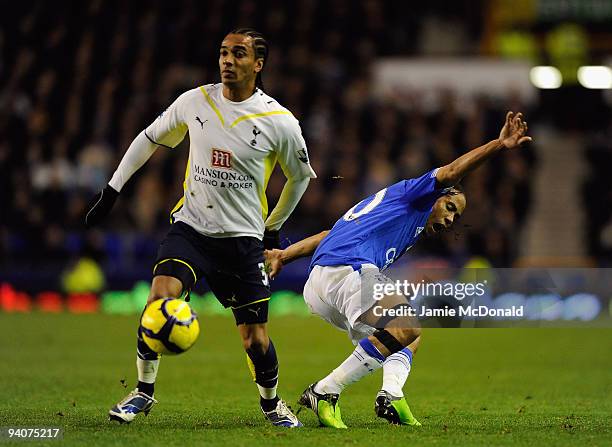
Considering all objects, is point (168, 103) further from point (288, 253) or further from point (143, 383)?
point (143, 383)

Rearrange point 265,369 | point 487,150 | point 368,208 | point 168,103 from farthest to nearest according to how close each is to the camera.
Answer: point 168,103, point 368,208, point 265,369, point 487,150

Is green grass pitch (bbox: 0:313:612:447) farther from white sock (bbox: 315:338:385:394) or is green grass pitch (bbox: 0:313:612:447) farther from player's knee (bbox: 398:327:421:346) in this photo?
player's knee (bbox: 398:327:421:346)

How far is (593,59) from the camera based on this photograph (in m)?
24.5

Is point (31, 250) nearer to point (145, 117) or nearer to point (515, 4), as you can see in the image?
point (145, 117)

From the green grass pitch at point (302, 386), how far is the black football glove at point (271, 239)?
1160 mm

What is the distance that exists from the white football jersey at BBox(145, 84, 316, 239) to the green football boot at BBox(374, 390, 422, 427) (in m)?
1.29

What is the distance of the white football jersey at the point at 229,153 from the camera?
7.50 m

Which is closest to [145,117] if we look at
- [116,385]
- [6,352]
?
[6,352]

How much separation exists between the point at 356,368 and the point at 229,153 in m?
1.55

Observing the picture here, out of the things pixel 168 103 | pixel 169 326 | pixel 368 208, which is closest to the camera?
pixel 169 326

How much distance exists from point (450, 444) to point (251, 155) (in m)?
2.15

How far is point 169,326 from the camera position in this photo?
22.9ft

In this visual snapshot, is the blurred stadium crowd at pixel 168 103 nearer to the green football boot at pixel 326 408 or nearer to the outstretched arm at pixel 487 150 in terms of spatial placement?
the green football boot at pixel 326 408

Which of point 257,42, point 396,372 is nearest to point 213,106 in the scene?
point 257,42
